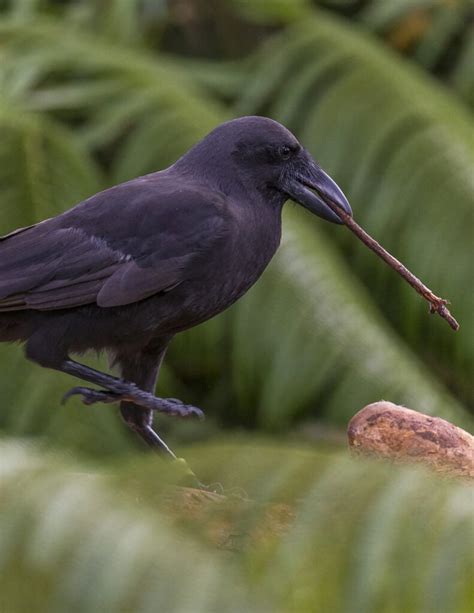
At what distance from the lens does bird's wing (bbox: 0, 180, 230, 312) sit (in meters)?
2.69

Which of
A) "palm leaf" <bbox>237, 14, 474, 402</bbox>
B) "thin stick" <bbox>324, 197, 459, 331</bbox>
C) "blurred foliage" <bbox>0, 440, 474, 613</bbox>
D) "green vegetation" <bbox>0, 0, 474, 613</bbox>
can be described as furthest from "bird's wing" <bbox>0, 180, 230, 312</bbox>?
"palm leaf" <bbox>237, 14, 474, 402</bbox>

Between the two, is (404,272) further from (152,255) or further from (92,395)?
(92,395)

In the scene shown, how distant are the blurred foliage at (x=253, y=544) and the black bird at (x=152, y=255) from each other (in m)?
0.93

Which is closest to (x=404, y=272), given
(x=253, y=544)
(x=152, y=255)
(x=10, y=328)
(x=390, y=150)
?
(x=152, y=255)

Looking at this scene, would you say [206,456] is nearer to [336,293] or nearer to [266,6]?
[336,293]

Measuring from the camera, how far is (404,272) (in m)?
2.63

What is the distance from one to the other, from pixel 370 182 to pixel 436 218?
1.03 feet

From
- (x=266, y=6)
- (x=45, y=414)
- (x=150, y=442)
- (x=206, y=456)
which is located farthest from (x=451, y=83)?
(x=206, y=456)

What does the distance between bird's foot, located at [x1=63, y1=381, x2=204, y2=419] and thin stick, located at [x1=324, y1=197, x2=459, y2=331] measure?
485 millimetres

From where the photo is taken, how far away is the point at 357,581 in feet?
4.95

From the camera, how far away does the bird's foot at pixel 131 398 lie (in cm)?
266

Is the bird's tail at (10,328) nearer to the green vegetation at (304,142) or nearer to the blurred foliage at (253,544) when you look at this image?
the green vegetation at (304,142)

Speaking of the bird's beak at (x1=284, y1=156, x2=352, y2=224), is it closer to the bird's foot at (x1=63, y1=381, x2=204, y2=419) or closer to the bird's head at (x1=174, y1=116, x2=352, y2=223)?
the bird's head at (x1=174, y1=116, x2=352, y2=223)

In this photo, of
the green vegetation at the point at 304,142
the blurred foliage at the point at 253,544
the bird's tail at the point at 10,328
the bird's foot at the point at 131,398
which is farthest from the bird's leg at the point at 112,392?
the blurred foliage at the point at 253,544
